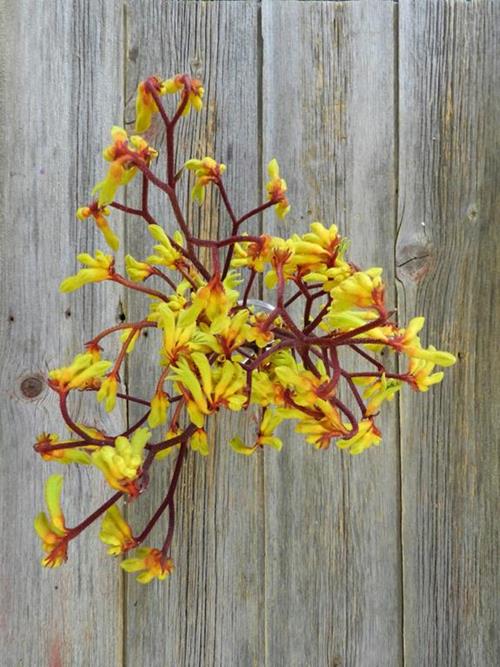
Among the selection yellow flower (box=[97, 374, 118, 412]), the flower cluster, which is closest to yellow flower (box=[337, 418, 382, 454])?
the flower cluster

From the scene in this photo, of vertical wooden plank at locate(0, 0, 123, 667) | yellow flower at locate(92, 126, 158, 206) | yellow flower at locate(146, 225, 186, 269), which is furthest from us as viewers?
vertical wooden plank at locate(0, 0, 123, 667)

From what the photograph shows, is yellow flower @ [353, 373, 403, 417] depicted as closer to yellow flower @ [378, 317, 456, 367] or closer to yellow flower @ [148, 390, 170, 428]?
yellow flower @ [378, 317, 456, 367]

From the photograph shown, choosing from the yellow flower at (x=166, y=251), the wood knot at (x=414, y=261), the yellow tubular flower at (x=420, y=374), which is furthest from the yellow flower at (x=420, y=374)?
the wood knot at (x=414, y=261)

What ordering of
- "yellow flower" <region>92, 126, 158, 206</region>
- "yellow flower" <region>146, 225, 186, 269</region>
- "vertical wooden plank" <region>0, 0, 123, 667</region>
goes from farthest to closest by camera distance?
1. "vertical wooden plank" <region>0, 0, 123, 667</region>
2. "yellow flower" <region>146, 225, 186, 269</region>
3. "yellow flower" <region>92, 126, 158, 206</region>

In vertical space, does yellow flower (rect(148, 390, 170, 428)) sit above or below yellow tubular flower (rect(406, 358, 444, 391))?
below

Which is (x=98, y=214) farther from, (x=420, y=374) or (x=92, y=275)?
(x=420, y=374)

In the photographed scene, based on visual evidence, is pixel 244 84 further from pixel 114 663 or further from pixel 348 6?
pixel 114 663

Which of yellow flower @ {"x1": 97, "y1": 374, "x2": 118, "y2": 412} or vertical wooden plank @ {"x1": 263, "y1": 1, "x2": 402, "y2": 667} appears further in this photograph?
vertical wooden plank @ {"x1": 263, "y1": 1, "x2": 402, "y2": 667}

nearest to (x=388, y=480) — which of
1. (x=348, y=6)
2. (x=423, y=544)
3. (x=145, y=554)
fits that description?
(x=423, y=544)

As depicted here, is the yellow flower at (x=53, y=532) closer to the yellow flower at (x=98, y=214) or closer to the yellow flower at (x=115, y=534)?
the yellow flower at (x=115, y=534)
